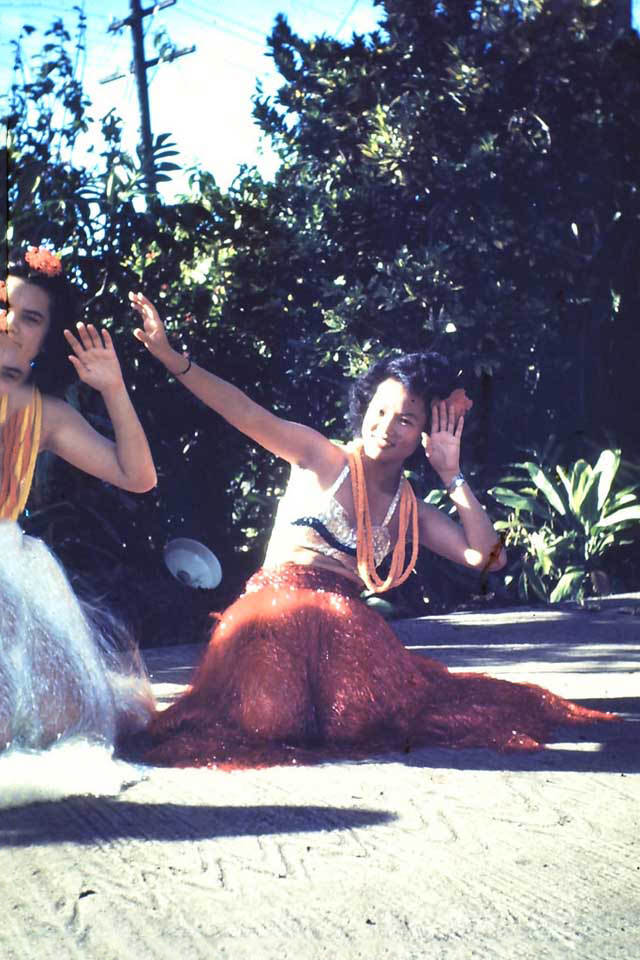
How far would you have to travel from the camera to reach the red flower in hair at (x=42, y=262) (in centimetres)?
341

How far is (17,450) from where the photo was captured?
3.48 meters

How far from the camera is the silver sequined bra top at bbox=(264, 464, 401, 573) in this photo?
4.00 metres

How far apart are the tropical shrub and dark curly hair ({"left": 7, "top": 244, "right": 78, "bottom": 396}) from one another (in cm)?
543

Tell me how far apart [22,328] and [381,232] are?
495 centimetres

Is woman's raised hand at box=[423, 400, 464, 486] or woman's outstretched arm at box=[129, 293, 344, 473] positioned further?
woman's raised hand at box=[423, 400, 464, 486]

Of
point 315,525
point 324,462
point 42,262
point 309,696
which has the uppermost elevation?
point 42,262

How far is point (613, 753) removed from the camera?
12.2 ft

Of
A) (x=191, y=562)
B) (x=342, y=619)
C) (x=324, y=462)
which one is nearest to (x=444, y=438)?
(x=324, y=462)

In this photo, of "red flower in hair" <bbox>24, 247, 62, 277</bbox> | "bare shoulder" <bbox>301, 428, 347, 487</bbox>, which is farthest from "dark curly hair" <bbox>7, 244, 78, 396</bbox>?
"bare shoulder" <bbox>301, 428, 347, 487</bbox>

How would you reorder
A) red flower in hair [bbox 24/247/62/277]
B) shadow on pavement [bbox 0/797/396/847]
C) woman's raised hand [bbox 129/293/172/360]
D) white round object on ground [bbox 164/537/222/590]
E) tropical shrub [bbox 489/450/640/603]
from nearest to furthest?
1. shadow on pavement [bbox 0/797/396/847]
2. red flower in hair [bbox 24/247/62/277]
3. woman's raised hand [bbox 129/293/172/360]
4. white round object on ground [bbox 164/537/222/590]
5. tropical shrub [bbox 489/450/640/603]

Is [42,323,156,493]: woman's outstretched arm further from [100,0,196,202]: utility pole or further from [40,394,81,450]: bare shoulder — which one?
[100,0,196,202]: utility pole

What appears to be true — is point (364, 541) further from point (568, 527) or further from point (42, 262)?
point (568, 527)

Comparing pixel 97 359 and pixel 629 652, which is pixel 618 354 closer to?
pixel 629 652

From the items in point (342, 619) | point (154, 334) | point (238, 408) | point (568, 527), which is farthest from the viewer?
point (568, 527)
